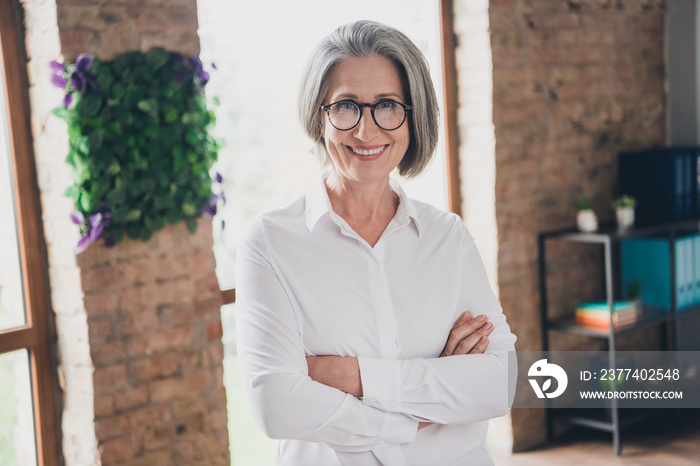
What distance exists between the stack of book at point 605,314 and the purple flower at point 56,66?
267 cm

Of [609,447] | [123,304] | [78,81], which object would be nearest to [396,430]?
[123,304]

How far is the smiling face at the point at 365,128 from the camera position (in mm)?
1489

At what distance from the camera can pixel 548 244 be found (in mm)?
3719

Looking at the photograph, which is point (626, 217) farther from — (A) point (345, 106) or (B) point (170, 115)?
(A) point (345, 106)

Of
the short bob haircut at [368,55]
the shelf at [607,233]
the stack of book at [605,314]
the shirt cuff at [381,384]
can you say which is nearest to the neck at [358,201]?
the short bob haircut at [368,55]

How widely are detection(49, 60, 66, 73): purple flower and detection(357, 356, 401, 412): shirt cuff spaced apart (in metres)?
1.39

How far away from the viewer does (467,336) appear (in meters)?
1.57

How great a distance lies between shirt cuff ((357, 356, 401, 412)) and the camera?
4.74 feet

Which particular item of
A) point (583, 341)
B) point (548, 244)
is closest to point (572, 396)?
point (583, 341)

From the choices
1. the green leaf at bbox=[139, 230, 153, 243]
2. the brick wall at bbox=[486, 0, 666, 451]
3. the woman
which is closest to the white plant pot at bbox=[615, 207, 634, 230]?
the brick wall at bbox=[486, 0, 666, 451]

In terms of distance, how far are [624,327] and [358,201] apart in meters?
2.38

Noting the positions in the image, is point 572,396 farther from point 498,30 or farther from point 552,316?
point 498,30

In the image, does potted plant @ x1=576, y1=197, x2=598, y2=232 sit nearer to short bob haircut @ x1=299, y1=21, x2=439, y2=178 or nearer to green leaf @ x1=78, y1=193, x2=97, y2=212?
short bob haircut @ x1=299, y1=21, x2=439, y2=178

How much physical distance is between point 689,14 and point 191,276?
11.2 feet
